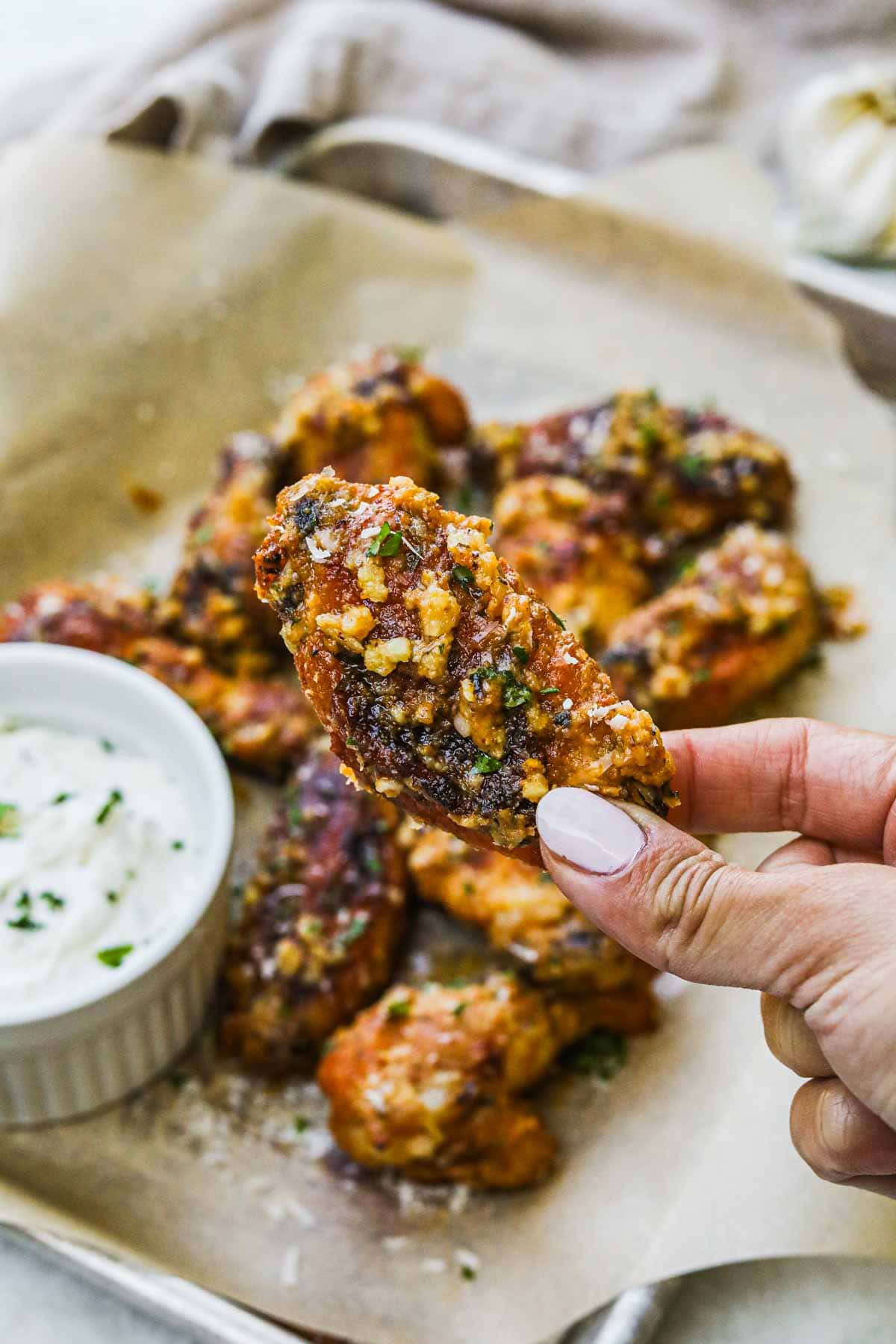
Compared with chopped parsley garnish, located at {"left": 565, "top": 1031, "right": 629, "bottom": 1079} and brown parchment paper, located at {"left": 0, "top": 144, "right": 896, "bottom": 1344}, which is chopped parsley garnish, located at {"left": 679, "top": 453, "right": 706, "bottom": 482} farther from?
chopped parsley garnish, located at {"left": 565, "top": 1031, "right": 629, "bottom": 1079}

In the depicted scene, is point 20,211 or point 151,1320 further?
point 20,211

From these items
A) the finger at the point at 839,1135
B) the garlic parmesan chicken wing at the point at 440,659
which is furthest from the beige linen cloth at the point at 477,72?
the finger at the point at 839,1135

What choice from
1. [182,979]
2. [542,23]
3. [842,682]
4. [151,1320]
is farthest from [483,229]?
[151,1320]

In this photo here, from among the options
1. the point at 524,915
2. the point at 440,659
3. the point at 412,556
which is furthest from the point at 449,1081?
the point at 412,556

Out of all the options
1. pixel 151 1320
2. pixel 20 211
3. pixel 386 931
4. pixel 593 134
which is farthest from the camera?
pixel 593 134

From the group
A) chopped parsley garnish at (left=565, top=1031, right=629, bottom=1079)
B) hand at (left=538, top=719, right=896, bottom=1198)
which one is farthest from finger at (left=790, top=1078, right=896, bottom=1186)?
chopped parsley garnish at (left=565, top=1031, right=629, bottom=1079)

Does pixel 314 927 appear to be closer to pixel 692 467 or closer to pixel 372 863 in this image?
pixel 372 863

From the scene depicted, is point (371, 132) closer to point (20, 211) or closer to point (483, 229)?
point (483, 229)
